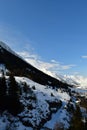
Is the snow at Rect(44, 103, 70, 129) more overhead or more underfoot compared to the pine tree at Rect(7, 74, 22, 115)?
more underfoot

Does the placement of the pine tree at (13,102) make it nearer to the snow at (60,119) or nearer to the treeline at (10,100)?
the treeline at (10,100)

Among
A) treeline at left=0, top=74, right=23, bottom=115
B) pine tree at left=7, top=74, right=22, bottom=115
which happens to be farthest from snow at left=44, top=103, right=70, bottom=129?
treeline at left=0, top=74, right=23, bottom=115

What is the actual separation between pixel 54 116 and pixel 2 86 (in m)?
31.2

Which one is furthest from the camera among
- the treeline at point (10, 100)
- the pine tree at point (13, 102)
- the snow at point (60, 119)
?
the snow at point (60, 119)

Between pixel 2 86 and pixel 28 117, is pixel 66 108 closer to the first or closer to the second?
pixel 28 117

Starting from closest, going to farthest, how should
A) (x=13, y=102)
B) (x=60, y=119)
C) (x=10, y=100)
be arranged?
(x=13, y=102)
(x=10, y=100)
(x=60, y=119)

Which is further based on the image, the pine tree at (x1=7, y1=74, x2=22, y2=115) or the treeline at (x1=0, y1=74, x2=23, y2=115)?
the pine tree at (x1=7, y1=74, x2=22, y2=115)

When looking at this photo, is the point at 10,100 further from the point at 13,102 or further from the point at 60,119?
the point at 60,119

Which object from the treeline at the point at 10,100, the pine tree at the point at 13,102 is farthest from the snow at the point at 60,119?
the treeline at the point at 10,100

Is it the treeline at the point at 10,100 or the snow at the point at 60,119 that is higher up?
the treeline at the point at 10,100

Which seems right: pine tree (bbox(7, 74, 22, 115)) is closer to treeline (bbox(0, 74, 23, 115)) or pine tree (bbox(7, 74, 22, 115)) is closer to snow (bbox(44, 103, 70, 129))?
treeline (bbox(0, 74, 23, 115))

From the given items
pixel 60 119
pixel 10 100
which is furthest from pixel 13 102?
pixel 60 119

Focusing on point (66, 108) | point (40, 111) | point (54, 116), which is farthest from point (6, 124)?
point (66, 108)

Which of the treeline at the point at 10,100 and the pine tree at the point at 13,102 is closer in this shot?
the treeline at the point at 10,100
